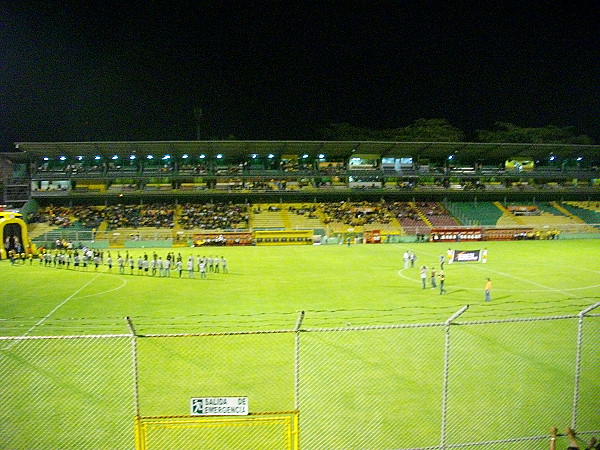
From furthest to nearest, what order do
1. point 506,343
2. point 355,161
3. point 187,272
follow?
point 355,161 → point 187,272 → point 506,343

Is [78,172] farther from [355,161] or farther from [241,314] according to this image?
[241,314]

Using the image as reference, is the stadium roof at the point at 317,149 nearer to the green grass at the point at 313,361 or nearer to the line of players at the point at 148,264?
the line of players at the point at 148,264

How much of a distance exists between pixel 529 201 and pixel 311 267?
166 feet

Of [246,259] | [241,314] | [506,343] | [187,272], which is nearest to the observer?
[506,343]

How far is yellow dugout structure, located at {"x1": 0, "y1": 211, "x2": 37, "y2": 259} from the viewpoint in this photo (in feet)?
120

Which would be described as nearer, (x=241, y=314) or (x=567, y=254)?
(x=241, y=314)

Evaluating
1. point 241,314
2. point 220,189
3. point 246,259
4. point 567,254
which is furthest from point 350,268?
point 220,189

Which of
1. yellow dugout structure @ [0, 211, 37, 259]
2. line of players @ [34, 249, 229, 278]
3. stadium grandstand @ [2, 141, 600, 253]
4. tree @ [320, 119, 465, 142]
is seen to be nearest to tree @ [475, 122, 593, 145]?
tree @ [320, 119, 465, 142]

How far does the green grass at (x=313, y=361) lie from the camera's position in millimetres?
8789

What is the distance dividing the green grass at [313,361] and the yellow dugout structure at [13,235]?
14.9 meters

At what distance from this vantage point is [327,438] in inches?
326

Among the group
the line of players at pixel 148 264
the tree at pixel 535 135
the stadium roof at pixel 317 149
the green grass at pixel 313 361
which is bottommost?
the line of players at pixel 148 264

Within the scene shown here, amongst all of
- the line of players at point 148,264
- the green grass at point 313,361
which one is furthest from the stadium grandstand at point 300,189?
the green grass at point 313,361

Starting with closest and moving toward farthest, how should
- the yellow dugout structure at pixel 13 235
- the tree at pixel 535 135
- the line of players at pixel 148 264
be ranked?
1. the line of players at pixel 148 264
2. the yellow dugout structure at pixel 13 235
3. the tree at pixel 535 135
